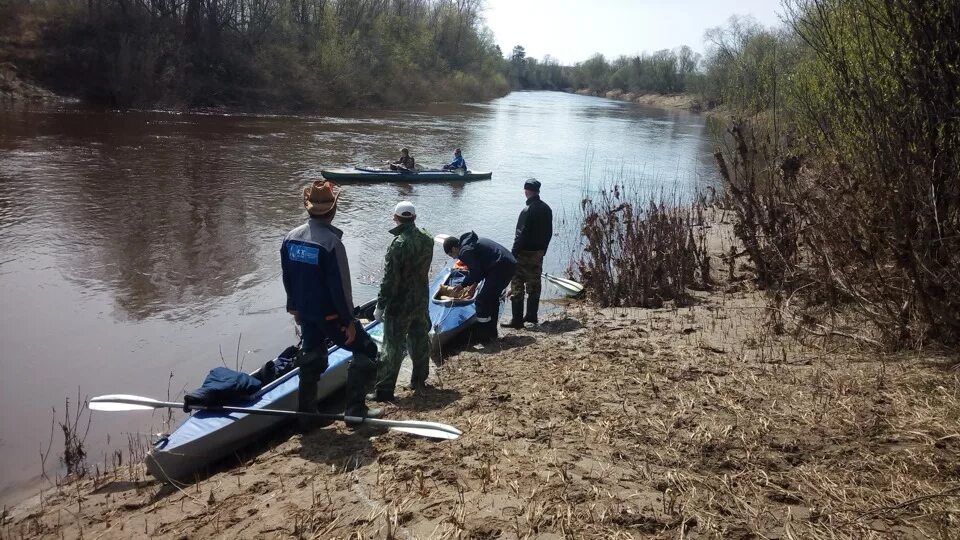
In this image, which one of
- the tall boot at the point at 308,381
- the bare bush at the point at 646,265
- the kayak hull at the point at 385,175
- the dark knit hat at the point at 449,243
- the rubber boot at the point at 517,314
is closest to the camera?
the tall boot at the point at 308,381

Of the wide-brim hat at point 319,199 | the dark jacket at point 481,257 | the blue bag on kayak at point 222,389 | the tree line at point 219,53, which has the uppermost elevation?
the tree line at point 219,53

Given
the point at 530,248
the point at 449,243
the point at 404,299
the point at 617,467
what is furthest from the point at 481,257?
the point at 617,467

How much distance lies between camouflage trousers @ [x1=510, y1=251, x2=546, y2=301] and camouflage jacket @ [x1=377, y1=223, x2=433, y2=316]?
2.81 meters

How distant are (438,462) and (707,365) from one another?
2887 millimetres

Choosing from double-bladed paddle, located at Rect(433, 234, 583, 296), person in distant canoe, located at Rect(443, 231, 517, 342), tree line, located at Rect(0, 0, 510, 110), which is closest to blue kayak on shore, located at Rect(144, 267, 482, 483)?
person in distant canoe, located at Rect(443, 231, 517, 342)

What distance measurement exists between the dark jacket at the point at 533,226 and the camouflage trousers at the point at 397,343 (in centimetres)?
257

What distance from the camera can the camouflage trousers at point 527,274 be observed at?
867 centimetres

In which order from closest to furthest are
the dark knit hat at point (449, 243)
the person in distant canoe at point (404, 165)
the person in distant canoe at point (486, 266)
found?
the dark knit hat at point (449, 243) < the person in distant canoe at point (486, 266) < the person in distant canoe at point (404, 165)

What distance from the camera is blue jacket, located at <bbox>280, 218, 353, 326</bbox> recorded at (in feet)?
16.4

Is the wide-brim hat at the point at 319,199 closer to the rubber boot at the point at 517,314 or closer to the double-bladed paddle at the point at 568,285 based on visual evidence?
the rubber boot at the point at 517,314

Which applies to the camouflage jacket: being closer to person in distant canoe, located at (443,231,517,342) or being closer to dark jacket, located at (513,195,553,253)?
person in distant canoe, located at (443,231,517,342)

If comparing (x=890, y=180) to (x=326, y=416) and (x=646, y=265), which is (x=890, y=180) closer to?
(x=646, y=265)

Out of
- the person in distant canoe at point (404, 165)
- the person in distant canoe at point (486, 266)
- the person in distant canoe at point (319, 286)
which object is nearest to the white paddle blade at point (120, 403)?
the person in distant canoe at point (319, 286)

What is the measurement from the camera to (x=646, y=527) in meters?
3.43
